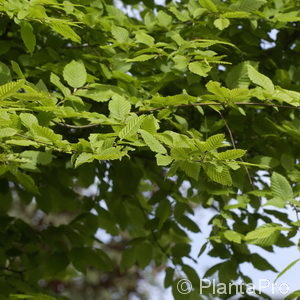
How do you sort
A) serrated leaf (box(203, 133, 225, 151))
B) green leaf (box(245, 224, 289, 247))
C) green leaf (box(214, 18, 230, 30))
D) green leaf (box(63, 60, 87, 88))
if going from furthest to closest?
1. green leaf (box(214, 18, 230, 30))
2. green leaf (box(63, 60, 87, 88))
3. green leaf (box(245, 224, 289, 247))
4. serrated leaf (box(203, 133, 225, 151))

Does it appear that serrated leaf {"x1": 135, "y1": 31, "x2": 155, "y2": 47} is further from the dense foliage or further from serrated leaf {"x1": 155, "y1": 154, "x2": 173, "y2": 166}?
serrated leaf {"x1": 155, "y1": 154, "x2": 173, "y2": 166}

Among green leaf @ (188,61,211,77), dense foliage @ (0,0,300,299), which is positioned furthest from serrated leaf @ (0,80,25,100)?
green leaf @ (188,61,211,77)

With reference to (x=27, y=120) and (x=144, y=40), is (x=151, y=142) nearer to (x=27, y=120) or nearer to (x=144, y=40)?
(x=27, y=120)

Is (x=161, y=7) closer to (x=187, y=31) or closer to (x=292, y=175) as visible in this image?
(x=187, y=31)

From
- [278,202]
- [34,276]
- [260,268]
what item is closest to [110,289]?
[34,276]

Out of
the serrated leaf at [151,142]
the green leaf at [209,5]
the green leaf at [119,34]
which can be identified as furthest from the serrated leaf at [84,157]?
the green leaf at [209,5]

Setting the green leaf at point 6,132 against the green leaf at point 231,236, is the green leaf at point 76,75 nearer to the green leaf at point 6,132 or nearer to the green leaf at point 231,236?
the green leaf at point 6,132

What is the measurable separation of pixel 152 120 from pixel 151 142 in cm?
10

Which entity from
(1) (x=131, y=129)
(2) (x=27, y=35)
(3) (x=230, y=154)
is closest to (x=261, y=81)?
(3) (x=230, y=154)

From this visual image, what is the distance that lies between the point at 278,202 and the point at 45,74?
1.07 m

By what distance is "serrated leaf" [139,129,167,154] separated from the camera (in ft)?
5.53

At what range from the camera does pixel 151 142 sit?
1693 millimetres

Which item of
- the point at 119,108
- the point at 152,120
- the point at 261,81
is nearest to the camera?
the point at 152,120

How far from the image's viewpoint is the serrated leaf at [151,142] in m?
1.68
